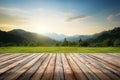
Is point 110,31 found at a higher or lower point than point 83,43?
higher

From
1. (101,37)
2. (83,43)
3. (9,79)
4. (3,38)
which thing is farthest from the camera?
(101,37)

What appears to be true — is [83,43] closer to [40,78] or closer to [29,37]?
[40,78]

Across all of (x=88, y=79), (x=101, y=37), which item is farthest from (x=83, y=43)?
(x=101, y=37)

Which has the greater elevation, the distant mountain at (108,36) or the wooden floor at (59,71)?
the distant mountain at (108,36)

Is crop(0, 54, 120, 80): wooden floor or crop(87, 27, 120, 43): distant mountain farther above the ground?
crop(87, 27, 120, 43): distant mountain

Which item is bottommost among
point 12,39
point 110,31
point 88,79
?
point 88,79

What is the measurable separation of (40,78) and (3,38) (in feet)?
319

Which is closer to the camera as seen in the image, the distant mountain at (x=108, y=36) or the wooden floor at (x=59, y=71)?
the wooden floor at (x=59, y=71)

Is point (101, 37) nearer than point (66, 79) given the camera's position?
No

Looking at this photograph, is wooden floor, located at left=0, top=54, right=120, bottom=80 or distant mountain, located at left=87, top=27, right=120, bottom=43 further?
distant mountain, located at left=87, top=27, right=120, bottom=43

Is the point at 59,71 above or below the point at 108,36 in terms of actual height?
below

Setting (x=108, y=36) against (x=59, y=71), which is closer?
(x=59, y=71)

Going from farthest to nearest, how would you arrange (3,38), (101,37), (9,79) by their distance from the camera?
(101,37) < (3,38) < (9,79)

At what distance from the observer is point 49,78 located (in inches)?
87.3
